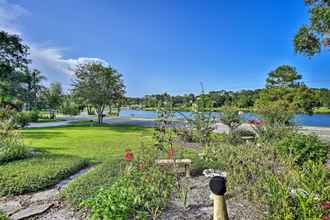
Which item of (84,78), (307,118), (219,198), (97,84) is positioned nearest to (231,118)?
(219,198)

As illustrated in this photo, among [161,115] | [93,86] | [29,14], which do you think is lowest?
[161,115]

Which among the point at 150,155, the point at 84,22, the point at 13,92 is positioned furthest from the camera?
the point at 13,92

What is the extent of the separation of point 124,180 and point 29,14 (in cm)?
1218

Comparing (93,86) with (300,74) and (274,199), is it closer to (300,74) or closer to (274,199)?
(274,199)

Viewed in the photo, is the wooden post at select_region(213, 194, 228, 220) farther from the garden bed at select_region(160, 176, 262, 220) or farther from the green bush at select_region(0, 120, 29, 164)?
the green bush at select_region(0, 120, 29, 164)

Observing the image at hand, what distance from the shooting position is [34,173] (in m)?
4.79

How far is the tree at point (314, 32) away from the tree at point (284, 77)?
14.4 m

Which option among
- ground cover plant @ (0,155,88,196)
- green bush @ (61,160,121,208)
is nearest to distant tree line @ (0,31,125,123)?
ground cover plant @ (0,155,88,196)

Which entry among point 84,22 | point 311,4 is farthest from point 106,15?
point 311,4

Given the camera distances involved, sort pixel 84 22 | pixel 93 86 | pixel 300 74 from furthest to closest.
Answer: pixel 300 74 → pixel 93 86 → pixel 84 22

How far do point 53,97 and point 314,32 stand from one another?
33.2 metres

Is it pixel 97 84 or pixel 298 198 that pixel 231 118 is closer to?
pixel 298 198

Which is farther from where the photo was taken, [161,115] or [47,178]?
[47,178]

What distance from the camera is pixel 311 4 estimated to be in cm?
810
